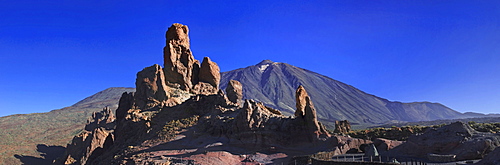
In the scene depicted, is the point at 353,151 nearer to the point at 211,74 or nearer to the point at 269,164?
the point at 269,164

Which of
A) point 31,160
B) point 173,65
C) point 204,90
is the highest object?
point 173,65

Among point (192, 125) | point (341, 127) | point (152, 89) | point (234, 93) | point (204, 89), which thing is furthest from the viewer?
point (204, 89)

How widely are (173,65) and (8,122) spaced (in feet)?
322

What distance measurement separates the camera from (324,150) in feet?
89.4

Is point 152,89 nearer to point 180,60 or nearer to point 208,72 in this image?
point 180,60

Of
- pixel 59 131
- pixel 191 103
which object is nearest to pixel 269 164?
pixel 191 103

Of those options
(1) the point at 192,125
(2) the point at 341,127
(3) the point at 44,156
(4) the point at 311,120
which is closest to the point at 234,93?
(1) the point at 192,125

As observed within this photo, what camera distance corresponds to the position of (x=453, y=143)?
75.3 ft

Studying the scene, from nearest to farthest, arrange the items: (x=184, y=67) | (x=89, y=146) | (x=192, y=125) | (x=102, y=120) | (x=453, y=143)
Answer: (x=453, y=143), (x=192, y=125), (x=89, y=146), (x=184, y=67), (x=102, y=120)

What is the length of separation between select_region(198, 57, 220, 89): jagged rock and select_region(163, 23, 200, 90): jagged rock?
1060mm

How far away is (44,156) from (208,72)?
4228cm

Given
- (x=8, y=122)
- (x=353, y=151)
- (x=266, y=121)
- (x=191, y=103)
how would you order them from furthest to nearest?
1. (x=8, y=122)
2. (x=191, y=103)
3. (x=266, y=121)
4. (x=353, y=151)

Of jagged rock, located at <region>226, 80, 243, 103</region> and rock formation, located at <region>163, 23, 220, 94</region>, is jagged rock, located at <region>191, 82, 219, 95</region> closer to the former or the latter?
rock formation, located at <region>163, 23, 220, 94</region>

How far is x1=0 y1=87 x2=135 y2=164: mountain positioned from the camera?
68.7 m
